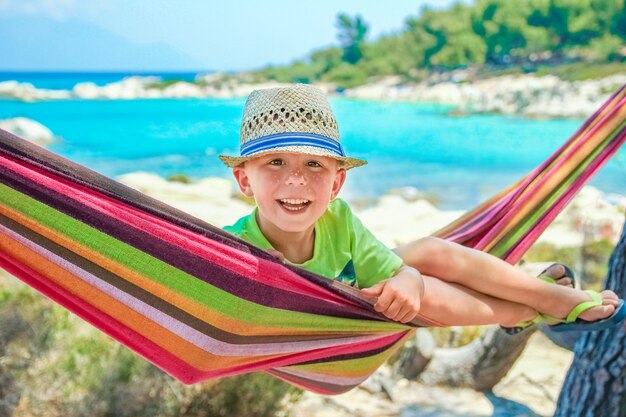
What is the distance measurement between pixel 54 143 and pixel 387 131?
395 inches

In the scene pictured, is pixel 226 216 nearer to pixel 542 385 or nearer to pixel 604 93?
pixel 542 385

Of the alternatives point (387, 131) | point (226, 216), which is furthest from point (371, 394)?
point (387, 131)

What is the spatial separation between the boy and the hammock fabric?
0.09 meters

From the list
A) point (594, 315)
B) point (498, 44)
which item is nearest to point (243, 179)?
point (594, 315)

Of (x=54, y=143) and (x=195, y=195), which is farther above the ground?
(x=54, y=143)

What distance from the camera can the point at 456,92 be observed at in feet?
102

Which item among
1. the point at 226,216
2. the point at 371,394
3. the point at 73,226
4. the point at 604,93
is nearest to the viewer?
the point at 73,226

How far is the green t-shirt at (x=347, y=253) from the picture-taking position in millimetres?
1364

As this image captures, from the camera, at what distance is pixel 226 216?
8625mm

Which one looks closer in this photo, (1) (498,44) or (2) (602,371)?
(2) (602,371)

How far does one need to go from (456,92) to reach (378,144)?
12939 millimetres

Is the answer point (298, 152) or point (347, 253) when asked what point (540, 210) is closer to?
point (347, 253)

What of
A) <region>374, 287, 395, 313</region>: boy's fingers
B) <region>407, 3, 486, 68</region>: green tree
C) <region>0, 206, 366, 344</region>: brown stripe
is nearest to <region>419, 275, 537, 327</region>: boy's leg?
<region>374, 287, 395, 313</region>: boy's fingers

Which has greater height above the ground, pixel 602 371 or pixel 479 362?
pixel 479 362
